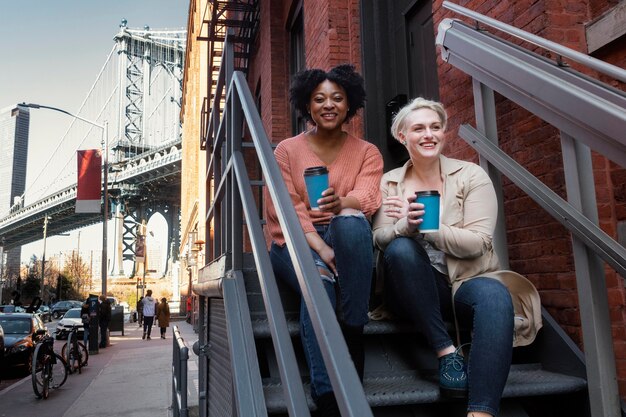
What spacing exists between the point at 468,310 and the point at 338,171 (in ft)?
3.05

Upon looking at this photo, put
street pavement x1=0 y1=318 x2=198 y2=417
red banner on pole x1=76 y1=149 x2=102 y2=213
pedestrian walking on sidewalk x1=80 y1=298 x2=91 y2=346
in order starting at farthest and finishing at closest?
red banner on pole x1=76 y1=149 x2=102 y2=213
pedestrian walking on sidewalk x1=80 y1=298 x2=91 y2=346
street pavement x1=0 y1=318 x2=198 y2=417

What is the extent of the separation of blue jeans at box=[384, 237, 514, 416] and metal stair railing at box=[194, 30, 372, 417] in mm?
573

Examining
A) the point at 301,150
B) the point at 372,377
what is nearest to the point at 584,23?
the point at 301,150

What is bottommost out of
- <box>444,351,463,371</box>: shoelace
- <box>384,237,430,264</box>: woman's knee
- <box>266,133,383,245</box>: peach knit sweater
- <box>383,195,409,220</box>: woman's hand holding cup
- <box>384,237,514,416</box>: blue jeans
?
<box>444,351,463,371</box>: shoelace

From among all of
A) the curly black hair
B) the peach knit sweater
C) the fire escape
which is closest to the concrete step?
the peach knit sweater

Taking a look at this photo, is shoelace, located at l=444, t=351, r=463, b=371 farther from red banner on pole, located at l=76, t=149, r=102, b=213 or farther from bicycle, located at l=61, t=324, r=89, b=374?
red banner on pole, located at l=76, t=149, r=102, b=213

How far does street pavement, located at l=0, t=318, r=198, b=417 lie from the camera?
748cm

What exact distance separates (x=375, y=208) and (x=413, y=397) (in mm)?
873

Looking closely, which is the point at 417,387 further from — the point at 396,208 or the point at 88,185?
the point at 88,185

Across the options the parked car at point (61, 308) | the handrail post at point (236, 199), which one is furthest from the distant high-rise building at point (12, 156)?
the handrail post at point (236, 199)

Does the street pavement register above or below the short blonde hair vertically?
below

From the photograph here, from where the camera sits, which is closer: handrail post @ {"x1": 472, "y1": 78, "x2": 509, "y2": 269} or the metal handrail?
the metal handrail

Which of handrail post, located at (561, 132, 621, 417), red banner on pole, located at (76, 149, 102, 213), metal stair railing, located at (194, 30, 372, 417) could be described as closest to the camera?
metal stair railing, located at (194, 30, 372, 417)

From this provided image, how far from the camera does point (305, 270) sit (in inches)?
60.3
